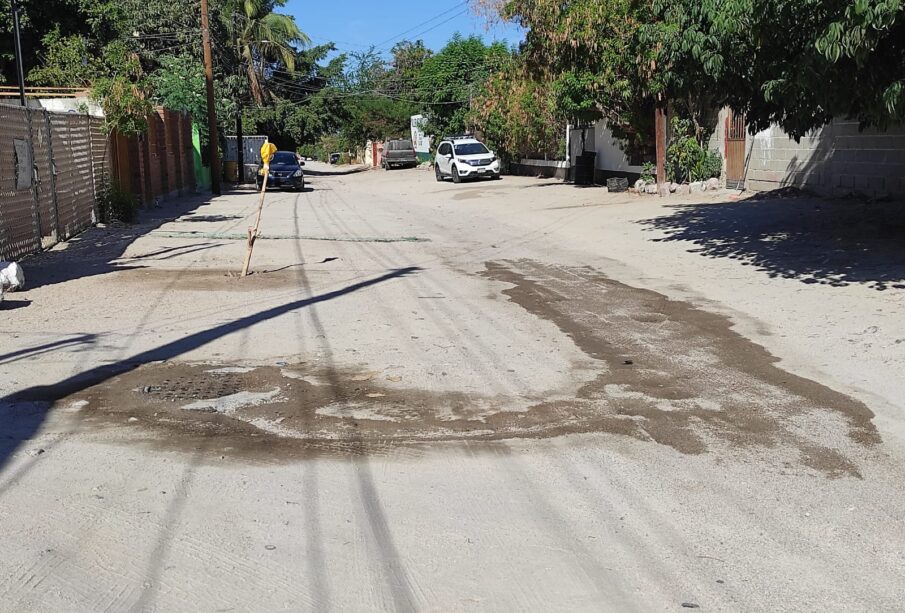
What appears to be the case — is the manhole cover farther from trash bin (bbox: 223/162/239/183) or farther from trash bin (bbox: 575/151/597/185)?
trash bin (bbox: 223/162/239/183)

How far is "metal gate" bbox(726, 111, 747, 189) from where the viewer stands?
23266mm

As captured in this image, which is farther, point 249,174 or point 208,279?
point 249,174

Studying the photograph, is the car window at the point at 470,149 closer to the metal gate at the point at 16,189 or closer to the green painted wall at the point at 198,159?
the green painted wall at the point at 198,159

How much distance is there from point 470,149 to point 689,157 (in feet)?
Result: 54.6

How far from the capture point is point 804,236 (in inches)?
587

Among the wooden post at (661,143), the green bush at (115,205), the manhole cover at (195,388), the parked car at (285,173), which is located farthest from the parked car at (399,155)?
the manhole cover at (195,388)

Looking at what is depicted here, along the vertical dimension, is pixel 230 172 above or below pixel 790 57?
below

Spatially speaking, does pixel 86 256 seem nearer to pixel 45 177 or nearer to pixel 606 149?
pixel 45 177

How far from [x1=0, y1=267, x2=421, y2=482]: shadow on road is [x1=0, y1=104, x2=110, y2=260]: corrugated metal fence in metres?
5.13

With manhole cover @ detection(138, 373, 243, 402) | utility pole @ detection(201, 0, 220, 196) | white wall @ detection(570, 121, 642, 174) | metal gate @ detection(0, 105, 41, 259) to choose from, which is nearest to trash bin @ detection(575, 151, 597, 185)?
white wall @ detection(570, 121, 642, 174)

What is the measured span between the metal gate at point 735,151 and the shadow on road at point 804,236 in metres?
2.76

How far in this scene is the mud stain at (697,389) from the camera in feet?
18.4

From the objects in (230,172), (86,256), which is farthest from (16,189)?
(230,172)

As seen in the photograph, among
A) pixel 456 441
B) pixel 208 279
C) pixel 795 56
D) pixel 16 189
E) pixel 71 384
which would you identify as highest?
pixel 795 56
